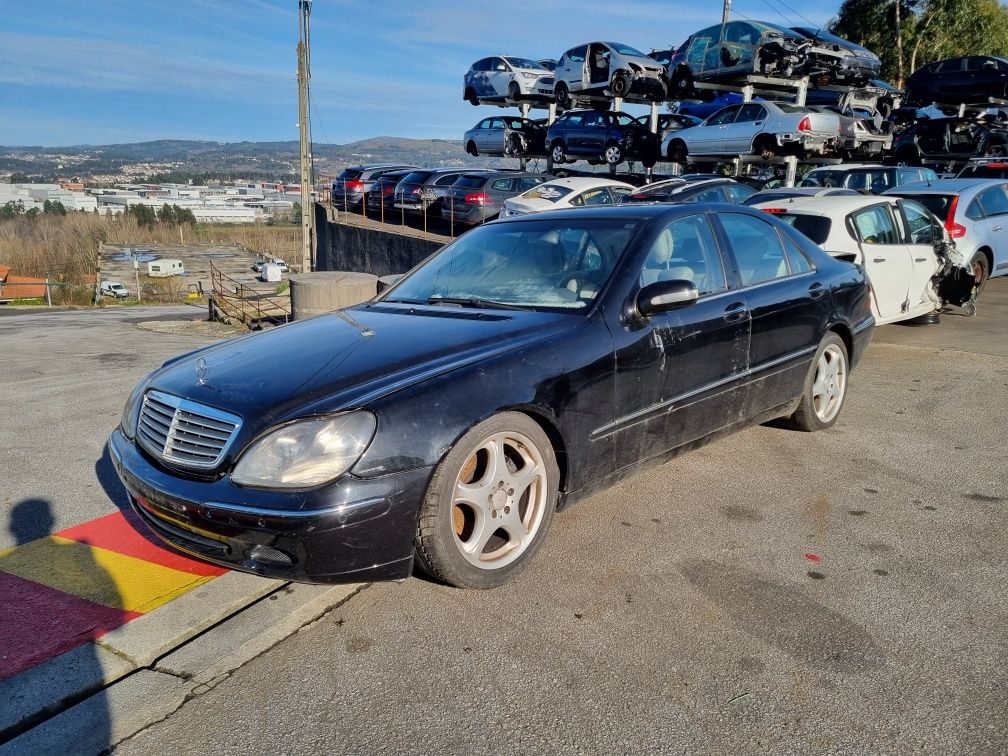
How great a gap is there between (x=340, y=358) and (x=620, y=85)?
20.5m

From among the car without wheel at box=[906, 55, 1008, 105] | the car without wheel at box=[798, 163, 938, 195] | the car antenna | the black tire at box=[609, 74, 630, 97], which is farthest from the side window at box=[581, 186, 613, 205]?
the car without wheel at box=[906, 55, 1008, 105]

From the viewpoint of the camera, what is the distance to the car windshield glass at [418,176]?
2295cm

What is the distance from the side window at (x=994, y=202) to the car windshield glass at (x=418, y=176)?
50.5 ft

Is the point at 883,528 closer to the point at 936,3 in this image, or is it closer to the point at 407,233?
the point at 407,233

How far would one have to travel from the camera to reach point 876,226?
7.70m

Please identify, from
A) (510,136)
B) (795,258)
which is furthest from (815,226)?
(510,136)

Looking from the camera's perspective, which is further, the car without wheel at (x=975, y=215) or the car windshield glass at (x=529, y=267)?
the car without wheel at (x=975, y=215)

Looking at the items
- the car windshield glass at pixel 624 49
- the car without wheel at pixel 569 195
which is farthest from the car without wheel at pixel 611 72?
the car without wheel at pixel 569 195

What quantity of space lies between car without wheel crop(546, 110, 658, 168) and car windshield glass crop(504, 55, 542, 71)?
577 centimetres

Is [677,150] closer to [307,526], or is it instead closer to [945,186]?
[945,186]

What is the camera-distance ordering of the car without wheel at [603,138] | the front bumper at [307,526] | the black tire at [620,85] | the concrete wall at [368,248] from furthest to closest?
the black tire at [620,85], the car without wheel at [603,138], the concrete wall at [368,248], the front bumper at [307,526]

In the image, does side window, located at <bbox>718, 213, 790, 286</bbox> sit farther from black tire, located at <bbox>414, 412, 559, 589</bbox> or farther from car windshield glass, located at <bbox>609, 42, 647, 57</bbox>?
car windshield glass, located at <bbox>609, 42, 647, 57</bbox>

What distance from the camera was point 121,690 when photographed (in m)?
2.58

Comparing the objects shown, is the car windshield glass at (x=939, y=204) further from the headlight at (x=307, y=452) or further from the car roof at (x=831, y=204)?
the headlight at (x=307, y=452)
